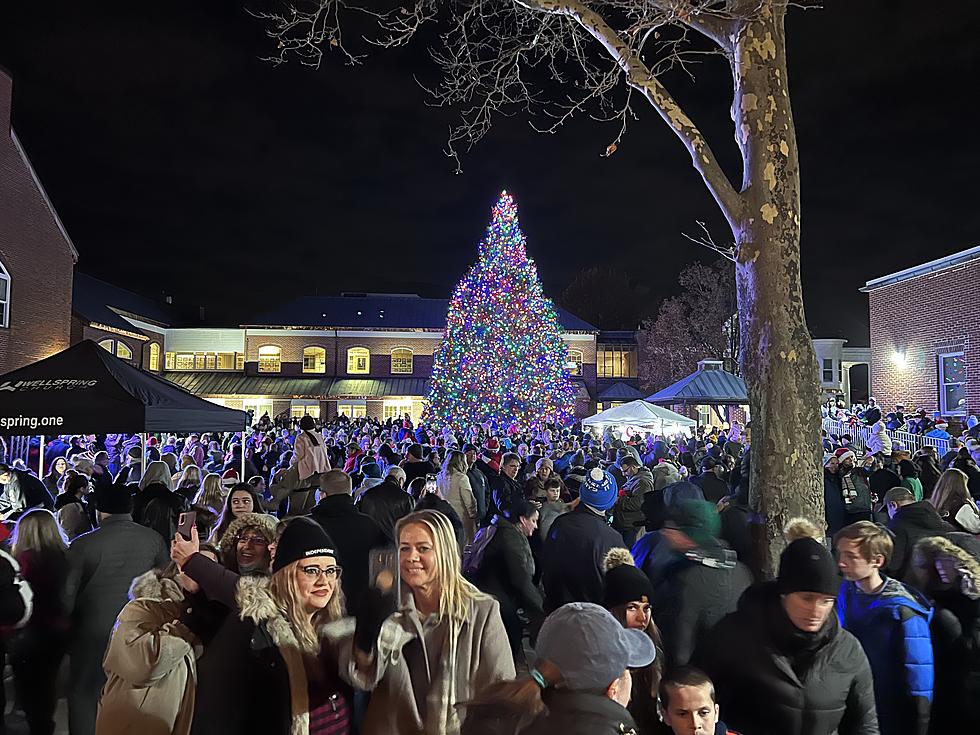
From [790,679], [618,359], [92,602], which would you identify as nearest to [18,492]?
[92,602]

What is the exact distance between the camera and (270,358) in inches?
1889

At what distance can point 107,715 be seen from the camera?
9.73 feet

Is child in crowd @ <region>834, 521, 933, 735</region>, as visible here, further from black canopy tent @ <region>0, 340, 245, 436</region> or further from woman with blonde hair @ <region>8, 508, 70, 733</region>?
black canopy tent @ <region>0, 340, 245, 436</region>

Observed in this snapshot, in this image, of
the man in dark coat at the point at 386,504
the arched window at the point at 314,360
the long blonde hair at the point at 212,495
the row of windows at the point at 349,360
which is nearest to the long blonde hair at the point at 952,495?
the man in dark coat at the point at 386,504

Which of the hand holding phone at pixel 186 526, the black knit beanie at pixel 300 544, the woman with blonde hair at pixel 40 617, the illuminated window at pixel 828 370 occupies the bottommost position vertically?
the woman with blonde hair at pixel 40 617

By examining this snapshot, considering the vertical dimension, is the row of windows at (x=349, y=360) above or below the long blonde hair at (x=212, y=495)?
above

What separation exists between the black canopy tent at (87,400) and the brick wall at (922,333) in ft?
65.0

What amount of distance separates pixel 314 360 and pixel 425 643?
46756mm

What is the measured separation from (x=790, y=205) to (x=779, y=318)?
1016 millimetres

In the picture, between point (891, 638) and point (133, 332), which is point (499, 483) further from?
point (133, 332)

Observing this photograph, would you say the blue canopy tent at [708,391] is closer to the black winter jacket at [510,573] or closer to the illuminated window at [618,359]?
the black winter jacket at [510,573]

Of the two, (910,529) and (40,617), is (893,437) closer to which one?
(910,529)

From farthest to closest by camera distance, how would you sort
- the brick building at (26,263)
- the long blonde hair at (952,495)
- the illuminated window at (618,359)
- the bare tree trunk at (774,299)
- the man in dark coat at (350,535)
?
the illuminated window at (618,359)
the brick building at (26,263)
the long blonde hair at (952,495)
the bare tree trunk at (774,299)
the man in dark coat at (350,535)

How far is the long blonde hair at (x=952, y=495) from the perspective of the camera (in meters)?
6.69
